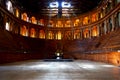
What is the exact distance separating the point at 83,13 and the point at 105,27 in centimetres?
1245

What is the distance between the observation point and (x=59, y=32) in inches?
1957

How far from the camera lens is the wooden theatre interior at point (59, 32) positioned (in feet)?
105

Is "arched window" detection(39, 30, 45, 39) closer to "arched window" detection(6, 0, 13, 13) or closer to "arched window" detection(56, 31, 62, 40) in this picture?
"arched window" detection(56, 31, 62, 40)

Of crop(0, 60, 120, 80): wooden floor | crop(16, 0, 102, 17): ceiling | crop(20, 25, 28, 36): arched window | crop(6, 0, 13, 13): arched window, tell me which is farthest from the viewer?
crop(16, 0, 102, 17): ceiling

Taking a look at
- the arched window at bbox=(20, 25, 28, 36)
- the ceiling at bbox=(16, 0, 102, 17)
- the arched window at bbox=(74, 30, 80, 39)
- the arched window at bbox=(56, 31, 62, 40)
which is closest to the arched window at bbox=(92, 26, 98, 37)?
the arched window at bbox=(74, 30, 80, 39)

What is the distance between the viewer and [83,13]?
49688mm

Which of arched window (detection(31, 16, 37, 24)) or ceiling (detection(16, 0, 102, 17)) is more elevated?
ceiling (detection(16, 0, 102, 17))

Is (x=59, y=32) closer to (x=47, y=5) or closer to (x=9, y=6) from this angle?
(x=47, y=5)

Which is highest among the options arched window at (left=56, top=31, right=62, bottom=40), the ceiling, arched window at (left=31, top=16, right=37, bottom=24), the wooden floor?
the ceiling

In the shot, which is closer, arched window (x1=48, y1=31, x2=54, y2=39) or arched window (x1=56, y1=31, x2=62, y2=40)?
arched window (x1=48, y1=31, x2=54, y2=39)

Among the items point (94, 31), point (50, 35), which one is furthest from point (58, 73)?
point (50, 35)

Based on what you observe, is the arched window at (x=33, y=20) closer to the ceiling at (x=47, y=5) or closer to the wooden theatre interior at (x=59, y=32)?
the wooden theatre interior at (x=59, y=32)

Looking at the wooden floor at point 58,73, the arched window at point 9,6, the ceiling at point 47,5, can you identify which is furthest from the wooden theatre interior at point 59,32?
the wooden floor at point 58,73

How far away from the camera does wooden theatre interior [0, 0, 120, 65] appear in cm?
3206
